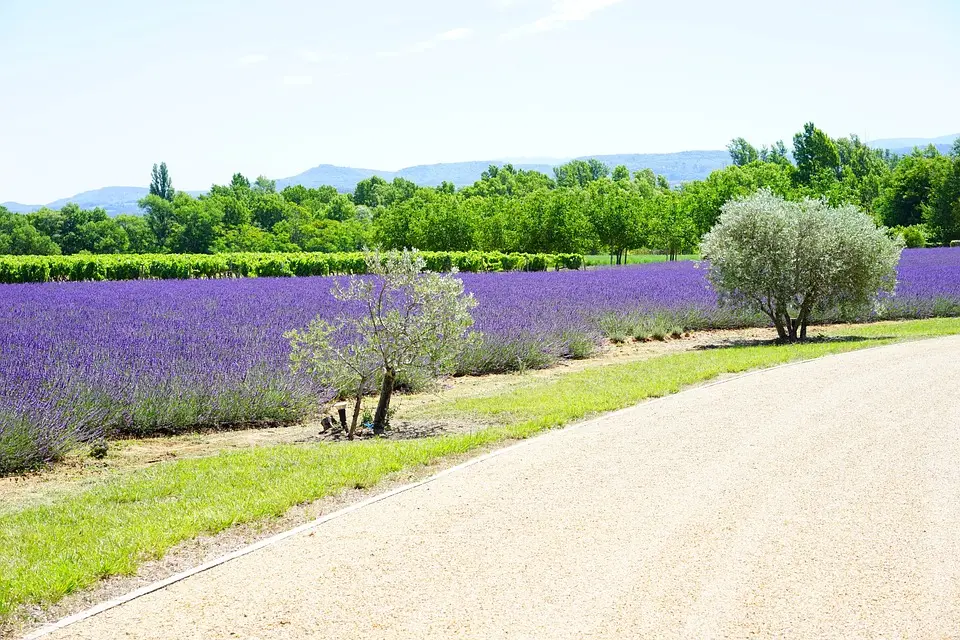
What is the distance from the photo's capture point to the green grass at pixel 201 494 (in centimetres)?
480

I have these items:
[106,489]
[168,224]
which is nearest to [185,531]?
[106,489]

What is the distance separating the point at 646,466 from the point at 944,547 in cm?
234

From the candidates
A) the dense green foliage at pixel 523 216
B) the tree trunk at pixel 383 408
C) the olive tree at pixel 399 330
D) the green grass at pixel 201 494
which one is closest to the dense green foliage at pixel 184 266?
the dense green foliage at pixel 523 216

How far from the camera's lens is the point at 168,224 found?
98938 mm

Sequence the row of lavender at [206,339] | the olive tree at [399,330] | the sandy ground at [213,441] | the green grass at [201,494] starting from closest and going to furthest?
the green grass at [201,494]
the sandy ground at [213,441]
the row of lavender at [206,339]
the olive tree at [399,330]

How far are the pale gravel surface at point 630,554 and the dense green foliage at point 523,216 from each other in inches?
1175

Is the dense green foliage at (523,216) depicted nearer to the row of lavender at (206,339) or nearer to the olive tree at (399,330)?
the row of lavender at (206,339)

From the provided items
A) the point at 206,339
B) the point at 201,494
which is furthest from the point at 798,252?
the point at 201,494

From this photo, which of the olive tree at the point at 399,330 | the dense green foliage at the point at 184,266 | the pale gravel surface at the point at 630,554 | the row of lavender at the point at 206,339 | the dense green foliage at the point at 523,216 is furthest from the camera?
the dense green foliage at the point at 523,216

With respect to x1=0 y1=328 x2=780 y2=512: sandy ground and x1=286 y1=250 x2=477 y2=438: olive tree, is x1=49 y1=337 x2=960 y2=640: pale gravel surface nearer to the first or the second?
x1=286 y1=250 x2=477 y2=438: olive tree

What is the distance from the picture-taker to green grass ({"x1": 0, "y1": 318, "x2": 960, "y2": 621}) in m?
4.80

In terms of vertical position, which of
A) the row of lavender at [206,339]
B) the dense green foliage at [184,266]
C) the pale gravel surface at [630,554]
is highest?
the dense green foliage at [184,266]

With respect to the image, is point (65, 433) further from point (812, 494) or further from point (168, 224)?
point (168, 224)

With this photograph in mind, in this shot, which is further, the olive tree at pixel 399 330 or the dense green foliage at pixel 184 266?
the dense green foliage at pixel 184 266
